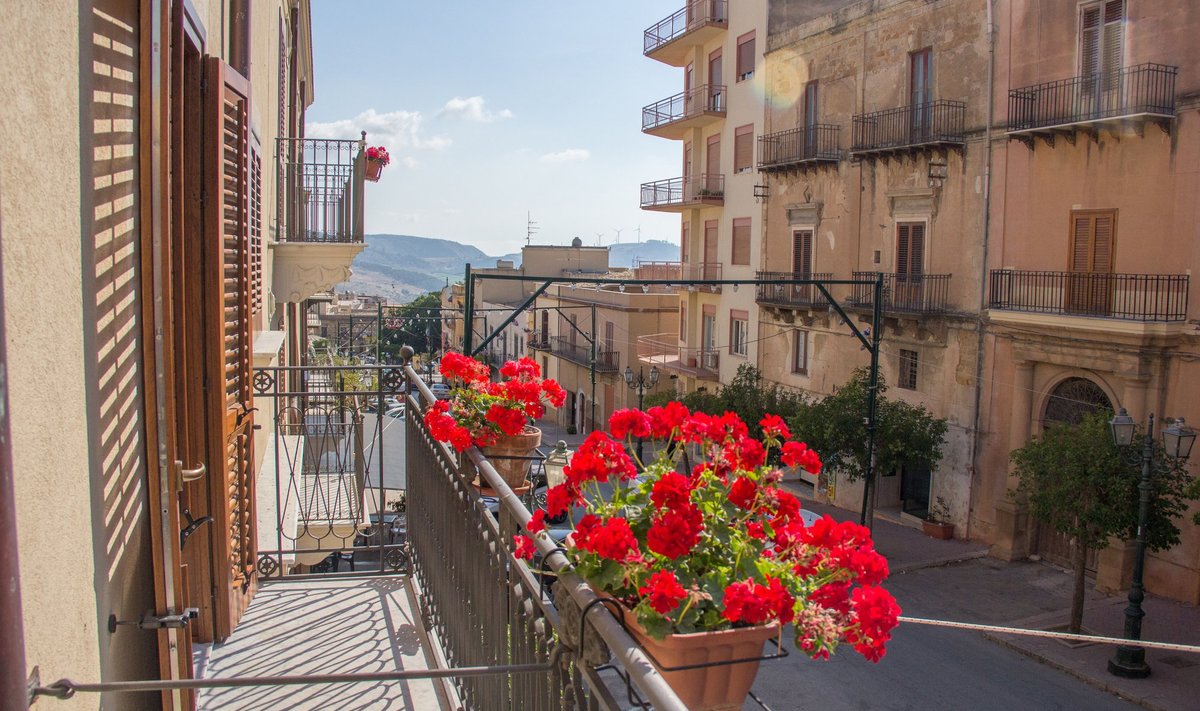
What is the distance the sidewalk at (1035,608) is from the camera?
13.1m

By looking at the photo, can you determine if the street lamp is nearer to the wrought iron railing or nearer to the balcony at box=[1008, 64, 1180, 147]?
the balcony at box=[1008, 64, 1180, 147]

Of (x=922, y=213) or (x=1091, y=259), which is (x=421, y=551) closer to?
(x=1091, y=259)

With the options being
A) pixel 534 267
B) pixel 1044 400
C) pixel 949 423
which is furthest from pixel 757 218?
pixel 534 267

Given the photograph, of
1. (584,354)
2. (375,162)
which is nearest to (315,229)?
(375,162)

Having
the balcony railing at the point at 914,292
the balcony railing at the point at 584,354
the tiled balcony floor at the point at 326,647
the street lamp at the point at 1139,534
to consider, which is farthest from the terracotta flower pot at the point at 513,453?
the balcony railing at the point at 584,354

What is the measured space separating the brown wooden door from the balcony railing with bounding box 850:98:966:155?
3.67 metres

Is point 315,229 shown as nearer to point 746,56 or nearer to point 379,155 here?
point 379,155

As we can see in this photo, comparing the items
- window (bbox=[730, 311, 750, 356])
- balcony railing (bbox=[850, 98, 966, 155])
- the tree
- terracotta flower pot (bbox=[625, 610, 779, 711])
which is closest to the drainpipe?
balcony railing (bbox=[850, 98, 966, 155])

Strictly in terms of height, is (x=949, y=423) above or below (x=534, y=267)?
below

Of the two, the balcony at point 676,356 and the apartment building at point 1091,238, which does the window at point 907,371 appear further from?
the balcony at point 676,356

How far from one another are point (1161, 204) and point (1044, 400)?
14.3 ft

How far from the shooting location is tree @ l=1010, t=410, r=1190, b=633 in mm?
13984

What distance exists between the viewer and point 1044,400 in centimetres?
1875

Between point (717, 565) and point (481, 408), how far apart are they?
2377 millimetres
